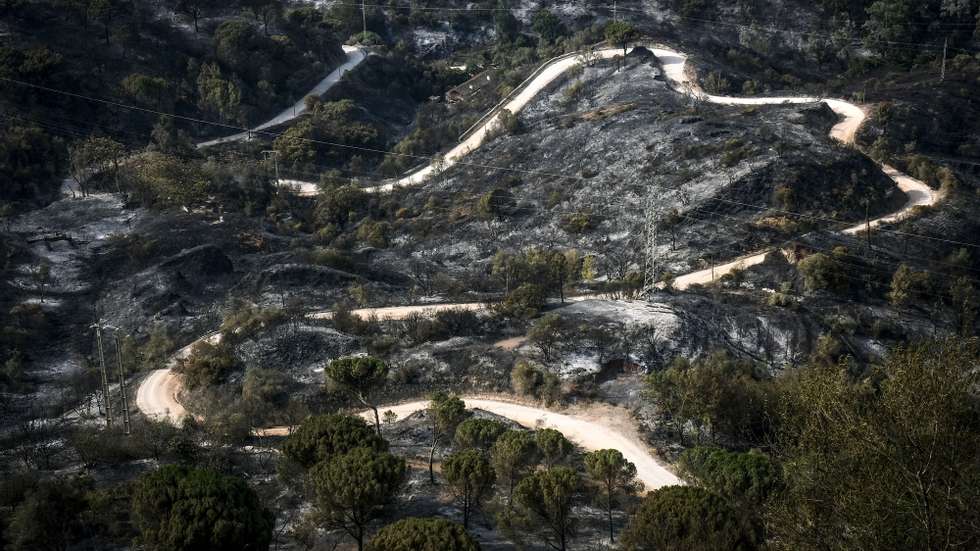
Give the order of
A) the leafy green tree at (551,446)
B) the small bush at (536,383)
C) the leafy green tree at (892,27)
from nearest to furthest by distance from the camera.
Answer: the leafy green tree at (551,446) < the small bush at (536,383) < the leafy green tree at (892,27)

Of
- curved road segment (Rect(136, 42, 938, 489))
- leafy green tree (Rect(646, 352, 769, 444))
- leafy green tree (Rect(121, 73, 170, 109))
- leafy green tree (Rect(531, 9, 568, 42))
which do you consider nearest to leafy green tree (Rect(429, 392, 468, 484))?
curved road segment (Rect(136, 42, 938, 489))

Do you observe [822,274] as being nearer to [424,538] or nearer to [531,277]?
[531,277]

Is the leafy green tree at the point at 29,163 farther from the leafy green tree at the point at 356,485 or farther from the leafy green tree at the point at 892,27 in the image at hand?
the leafy green tree at the point at 892,27

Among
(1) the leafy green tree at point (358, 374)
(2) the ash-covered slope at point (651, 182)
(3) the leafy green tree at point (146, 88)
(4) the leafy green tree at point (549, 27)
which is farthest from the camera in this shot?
(4) the leafy green tree at point (549, 27)

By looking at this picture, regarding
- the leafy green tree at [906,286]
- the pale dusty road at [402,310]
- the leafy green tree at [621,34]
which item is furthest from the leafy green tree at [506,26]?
the leafy green tree at [906,286]

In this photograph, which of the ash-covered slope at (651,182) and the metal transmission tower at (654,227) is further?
the ash-covered slope at (651,182)

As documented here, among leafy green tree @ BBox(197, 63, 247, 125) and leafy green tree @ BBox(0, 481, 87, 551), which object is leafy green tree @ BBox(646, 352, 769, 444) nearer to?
leafy green tree @ BBox(0, 481, 87, 551)

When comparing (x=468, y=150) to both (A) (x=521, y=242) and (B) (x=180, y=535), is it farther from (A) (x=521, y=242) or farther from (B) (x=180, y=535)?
(B) (x=180, y=535)
